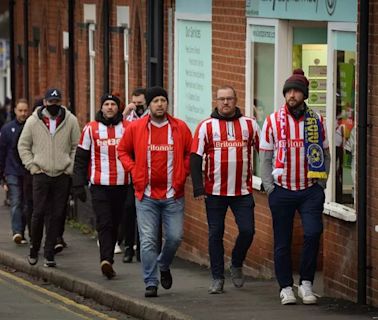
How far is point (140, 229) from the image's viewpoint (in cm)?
1392

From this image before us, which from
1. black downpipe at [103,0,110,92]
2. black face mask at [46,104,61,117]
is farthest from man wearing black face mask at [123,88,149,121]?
black downpipe at [103,0,110,92]

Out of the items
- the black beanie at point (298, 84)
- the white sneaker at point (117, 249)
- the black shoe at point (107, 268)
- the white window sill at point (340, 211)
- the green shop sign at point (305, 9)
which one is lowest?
the white sneaker at point (117, 249)

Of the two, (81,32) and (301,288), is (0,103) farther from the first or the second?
(301,288)

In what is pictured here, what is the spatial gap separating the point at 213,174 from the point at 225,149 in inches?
9.8

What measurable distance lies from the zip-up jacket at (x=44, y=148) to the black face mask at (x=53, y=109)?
0.10 meters

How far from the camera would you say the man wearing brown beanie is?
42.2 ft

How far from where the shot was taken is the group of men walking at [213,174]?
12898 millimetres

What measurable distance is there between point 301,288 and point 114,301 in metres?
1.97

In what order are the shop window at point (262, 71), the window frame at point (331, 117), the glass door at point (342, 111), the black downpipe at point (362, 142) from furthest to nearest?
the shop window at point (262, 71) → the window frame at point (331, 117) → the glass door at point (342, 111) → the black downpipe at point (362, 142)

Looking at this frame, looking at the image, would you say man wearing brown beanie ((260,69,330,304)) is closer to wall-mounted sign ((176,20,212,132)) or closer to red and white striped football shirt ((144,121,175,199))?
red and white striped football shirt ((144,121,175,199))

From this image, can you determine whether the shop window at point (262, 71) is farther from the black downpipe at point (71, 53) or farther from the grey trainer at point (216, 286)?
the black downpipe at point (71, 53)

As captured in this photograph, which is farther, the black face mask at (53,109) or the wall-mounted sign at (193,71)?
the wall-mounted sign at (193,71)

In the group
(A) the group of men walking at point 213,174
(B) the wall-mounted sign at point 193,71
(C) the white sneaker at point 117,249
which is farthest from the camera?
(C) the white sneaker at point 117,249

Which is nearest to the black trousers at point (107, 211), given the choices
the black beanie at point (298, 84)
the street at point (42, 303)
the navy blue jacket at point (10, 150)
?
the street at point (42, 303)
